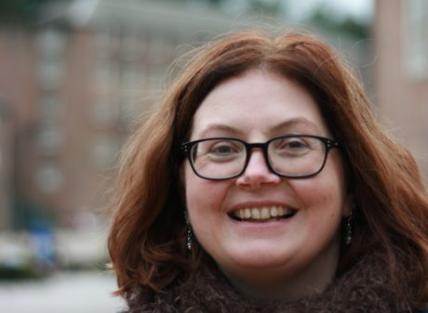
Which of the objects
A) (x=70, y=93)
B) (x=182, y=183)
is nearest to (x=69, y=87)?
(x=70, y=93)

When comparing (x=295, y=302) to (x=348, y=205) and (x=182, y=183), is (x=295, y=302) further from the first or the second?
(x=182, y=183)

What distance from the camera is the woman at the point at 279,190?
1961 mm

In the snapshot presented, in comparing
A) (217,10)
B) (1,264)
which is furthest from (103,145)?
(1,264)

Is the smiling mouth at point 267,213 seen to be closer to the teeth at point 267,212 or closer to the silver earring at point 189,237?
the teeth at point 267,212

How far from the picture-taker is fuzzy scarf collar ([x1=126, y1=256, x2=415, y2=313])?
6.34 ft

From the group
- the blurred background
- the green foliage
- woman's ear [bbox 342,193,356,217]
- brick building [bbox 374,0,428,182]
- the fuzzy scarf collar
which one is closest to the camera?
the fuzzy scarf collar

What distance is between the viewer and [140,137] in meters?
2.25

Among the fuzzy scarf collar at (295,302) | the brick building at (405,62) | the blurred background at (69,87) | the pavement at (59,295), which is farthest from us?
the blurred background at (69,87)

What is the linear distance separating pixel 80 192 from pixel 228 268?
167 ft

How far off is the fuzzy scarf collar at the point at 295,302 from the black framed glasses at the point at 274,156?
0.24 metres

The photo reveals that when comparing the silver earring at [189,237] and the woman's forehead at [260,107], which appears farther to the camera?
the silver earring at [189,237]

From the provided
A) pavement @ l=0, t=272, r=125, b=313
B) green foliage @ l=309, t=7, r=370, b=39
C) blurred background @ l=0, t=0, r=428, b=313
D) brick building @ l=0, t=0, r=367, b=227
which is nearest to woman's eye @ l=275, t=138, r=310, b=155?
pavement @ l=0, t=272, r=125, b=313

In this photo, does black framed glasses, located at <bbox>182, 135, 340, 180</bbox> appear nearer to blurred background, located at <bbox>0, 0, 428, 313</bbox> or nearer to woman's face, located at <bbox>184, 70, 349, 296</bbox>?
woman's face, located at <bbox>184, 70, 349, 296</bbox>

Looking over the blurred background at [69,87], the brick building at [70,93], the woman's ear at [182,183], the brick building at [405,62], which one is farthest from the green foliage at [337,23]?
the woman's ear at [182,183]
